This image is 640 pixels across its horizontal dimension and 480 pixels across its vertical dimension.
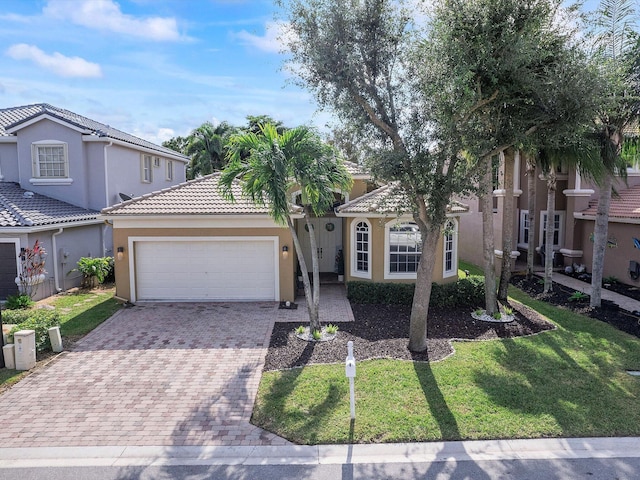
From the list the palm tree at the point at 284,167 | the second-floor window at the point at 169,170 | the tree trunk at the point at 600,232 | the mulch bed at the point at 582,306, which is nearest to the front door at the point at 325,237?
the mulch bed at the point at 582,306

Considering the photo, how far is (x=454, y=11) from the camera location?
832 centimetres

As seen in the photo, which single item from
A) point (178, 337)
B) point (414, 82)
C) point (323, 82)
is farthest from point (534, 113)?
point (178, 337)

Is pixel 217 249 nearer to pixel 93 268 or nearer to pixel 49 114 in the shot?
pixel 93 268

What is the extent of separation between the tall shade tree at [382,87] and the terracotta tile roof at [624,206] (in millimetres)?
12006

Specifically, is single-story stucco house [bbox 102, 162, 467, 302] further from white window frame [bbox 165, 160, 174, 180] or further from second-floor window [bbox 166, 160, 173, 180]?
second-floor window [bbox 166, 160, 173, 180]

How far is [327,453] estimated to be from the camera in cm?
617

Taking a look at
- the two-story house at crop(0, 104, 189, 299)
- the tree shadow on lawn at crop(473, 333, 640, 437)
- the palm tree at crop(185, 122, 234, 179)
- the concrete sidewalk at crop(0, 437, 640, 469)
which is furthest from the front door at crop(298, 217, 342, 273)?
the palm tree at crop(185, 122, 234, 179)

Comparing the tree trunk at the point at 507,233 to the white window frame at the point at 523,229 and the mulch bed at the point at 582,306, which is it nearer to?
the mulch bed at the point at 582,306

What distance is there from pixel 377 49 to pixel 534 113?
352 centimetres

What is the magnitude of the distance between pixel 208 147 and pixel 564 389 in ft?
102

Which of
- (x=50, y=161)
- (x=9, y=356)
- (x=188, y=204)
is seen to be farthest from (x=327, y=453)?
(x=50, y=161)

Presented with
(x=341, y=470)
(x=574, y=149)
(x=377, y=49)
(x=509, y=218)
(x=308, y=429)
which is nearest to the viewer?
(x=341, y=470)

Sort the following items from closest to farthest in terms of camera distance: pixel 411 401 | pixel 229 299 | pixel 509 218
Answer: pixel 411 401 < pixel 509 218 < pixel 229 299

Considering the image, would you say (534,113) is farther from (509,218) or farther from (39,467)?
(39,467)
